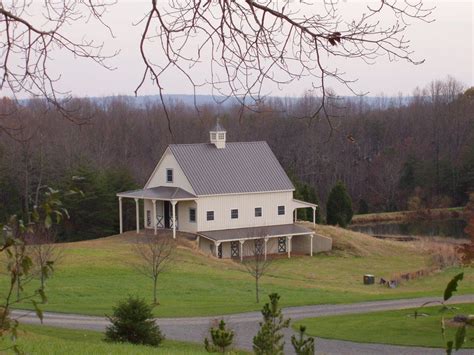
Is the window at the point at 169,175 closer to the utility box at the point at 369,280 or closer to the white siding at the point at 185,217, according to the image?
the white siding at the point at 185,217

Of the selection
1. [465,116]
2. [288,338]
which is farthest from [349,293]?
[465,116]

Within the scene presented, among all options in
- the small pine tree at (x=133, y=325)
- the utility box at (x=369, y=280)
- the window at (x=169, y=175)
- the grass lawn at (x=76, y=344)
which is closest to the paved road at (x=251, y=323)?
the grass lawn at (x=76, y=344)

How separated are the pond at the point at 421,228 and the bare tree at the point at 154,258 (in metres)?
23.0

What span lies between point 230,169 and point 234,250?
4282 mm

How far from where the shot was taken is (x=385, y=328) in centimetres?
2272

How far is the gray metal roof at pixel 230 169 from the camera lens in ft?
142

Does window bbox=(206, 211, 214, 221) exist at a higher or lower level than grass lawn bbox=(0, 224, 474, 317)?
higher

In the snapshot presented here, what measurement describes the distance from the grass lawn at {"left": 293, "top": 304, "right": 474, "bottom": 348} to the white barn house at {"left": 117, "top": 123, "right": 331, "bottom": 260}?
16470mm

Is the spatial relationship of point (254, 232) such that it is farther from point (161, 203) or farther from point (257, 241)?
point (161, 203)

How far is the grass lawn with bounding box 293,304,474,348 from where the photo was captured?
2120 centimetres

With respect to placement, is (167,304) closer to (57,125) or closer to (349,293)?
(349,293)

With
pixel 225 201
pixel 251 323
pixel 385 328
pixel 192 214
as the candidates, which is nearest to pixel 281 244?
pixel 225 201

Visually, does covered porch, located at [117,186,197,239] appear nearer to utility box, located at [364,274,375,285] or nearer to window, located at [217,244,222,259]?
window, located at [217,244,222,259]

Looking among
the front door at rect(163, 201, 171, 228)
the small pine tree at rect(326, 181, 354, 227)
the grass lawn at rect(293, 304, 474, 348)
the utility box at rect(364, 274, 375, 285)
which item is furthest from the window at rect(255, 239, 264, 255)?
the grass lawn at rect(293, 304, 474, 348)
